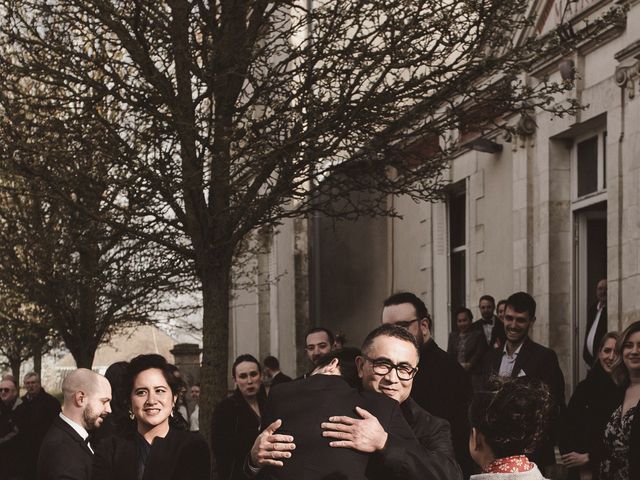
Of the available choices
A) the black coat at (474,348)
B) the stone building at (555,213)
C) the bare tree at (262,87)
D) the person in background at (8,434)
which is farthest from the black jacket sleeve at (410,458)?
the person in background at (8,434)

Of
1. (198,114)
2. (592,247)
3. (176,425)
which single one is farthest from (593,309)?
(176,425)

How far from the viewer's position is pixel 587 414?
8.66 m

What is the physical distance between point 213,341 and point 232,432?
3.66 meters

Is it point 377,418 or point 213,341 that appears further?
point 213,341

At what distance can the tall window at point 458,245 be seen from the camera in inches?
784

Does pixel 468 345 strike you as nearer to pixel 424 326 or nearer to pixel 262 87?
pixel 262 87

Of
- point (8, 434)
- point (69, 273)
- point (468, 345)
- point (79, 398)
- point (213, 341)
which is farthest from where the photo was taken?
point (69, 273)

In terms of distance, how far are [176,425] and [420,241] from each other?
A: 49.9 ft

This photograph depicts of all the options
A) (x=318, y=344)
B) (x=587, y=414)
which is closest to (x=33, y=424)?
(x=318, y=344)

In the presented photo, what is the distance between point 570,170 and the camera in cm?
1559

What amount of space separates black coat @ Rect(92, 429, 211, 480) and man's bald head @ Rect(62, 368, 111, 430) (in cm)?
94

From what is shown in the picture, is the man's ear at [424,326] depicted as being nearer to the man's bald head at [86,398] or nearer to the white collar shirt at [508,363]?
the white collar shirt at [508,363]

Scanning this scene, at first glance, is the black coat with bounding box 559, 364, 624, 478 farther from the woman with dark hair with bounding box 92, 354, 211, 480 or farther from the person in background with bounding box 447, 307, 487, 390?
the person in background with bounding box 447, 307, 487, 390

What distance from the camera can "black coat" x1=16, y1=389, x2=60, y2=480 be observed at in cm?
1380
